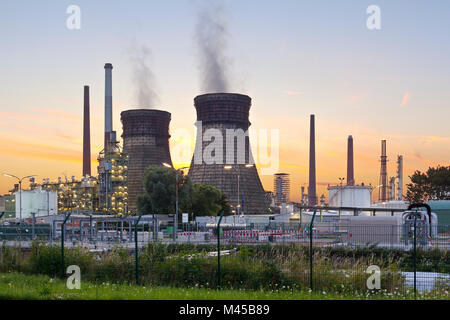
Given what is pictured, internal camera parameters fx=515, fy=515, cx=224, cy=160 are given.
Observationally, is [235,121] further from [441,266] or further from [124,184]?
[441,266]

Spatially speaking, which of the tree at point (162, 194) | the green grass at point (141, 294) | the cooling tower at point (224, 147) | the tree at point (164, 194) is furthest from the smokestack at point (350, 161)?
the green grass at point (141, 294)

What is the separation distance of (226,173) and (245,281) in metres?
87.3

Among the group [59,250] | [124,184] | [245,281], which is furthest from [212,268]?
[124,184]

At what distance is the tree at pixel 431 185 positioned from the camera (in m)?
82.8

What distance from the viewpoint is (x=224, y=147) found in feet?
351

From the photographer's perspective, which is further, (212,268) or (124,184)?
(124,184)

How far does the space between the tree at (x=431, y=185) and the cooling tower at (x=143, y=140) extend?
54.9m

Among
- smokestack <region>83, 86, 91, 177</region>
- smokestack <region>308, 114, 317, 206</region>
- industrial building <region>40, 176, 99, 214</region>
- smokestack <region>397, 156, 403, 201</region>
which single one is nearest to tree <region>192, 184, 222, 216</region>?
industrial building <region>40, 176, 99, 214</region>

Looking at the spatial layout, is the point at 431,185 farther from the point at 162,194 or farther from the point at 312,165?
the point at 312,165

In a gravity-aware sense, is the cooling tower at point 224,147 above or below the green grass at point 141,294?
above

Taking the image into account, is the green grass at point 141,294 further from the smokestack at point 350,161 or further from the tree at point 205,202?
the smokestack at point 350,161

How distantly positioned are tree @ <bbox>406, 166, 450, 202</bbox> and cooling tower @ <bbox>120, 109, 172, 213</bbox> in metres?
54.9

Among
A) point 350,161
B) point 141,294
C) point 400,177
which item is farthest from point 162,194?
point 400,177
